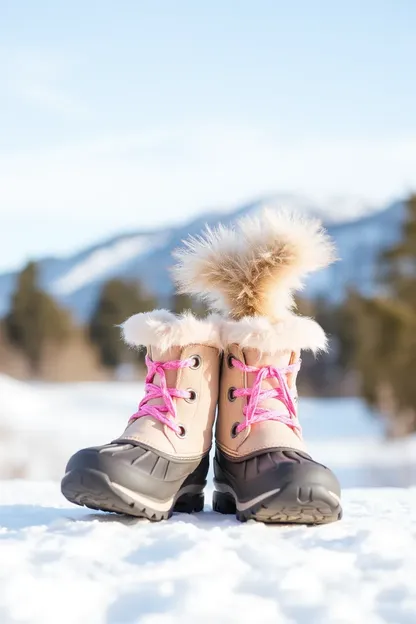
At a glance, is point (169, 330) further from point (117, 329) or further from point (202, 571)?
point (117, 329)

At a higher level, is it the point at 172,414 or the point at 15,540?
the point at 172,414

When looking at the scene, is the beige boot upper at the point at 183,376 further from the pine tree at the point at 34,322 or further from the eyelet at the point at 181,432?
the pine tree at the point at 34,322

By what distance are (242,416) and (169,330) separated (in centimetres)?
24

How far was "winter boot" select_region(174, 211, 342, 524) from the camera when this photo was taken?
63.4 inches

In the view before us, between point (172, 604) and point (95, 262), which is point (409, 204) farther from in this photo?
point (95, 262)

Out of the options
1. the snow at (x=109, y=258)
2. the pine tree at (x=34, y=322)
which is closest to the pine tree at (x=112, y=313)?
the pine tree at (x=34, y=322)

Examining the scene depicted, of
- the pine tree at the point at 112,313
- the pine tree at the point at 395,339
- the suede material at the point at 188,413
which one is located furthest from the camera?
the pine tree at the point at 112,313

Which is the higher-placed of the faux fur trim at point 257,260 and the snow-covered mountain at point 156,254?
the snow-covered mountain at point 156,254

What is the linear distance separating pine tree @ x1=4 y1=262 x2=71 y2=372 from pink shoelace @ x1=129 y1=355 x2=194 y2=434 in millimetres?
18706

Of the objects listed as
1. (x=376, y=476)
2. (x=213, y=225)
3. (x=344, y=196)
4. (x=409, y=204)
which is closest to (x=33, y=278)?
(x=409, y=204)

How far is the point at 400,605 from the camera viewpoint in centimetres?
120

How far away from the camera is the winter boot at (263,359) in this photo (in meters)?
1.61

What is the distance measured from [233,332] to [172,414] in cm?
22

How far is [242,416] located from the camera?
5.84 feet
